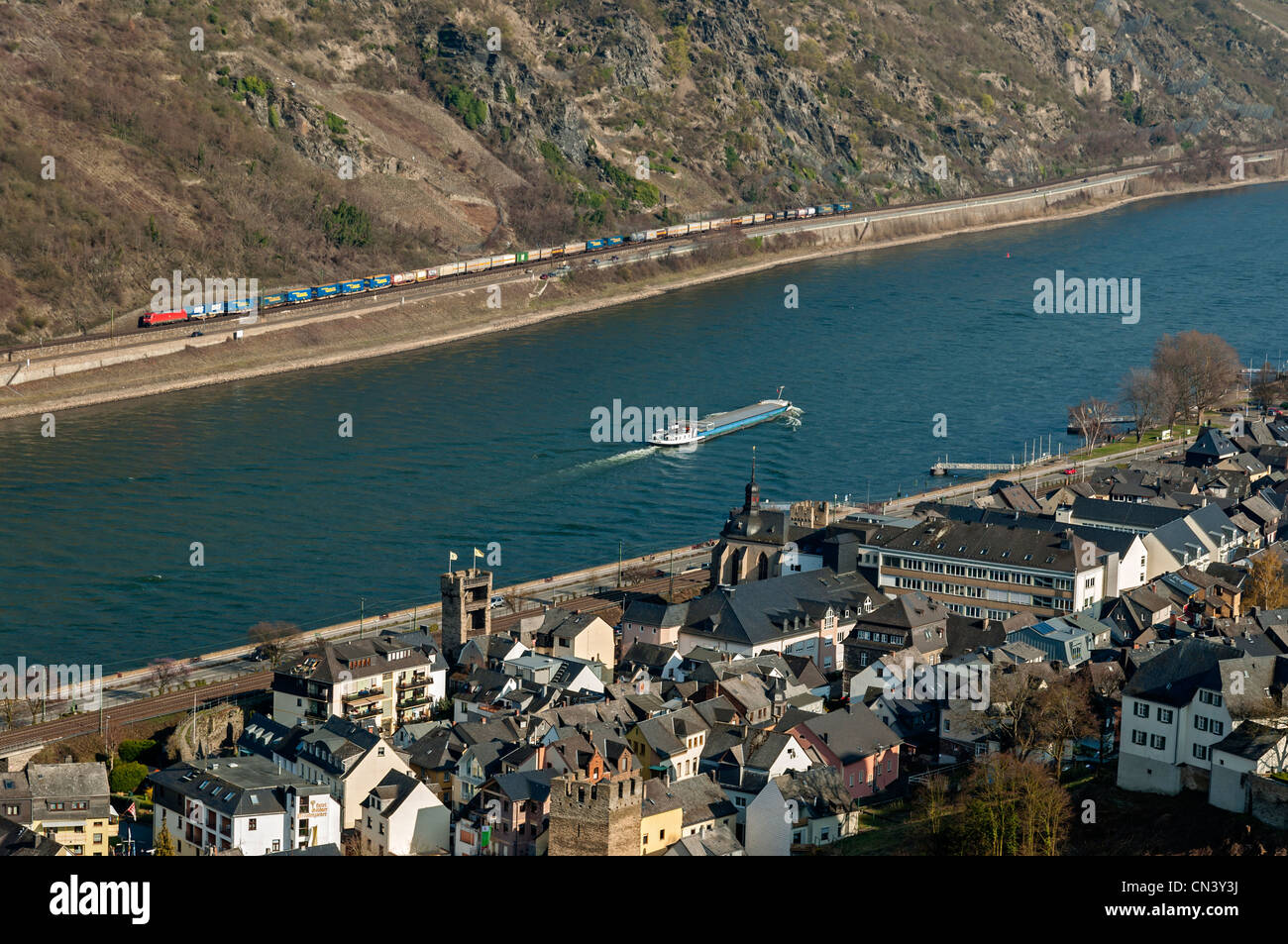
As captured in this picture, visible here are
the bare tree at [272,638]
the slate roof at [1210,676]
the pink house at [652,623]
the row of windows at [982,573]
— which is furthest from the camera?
the row of windows at [982,573]

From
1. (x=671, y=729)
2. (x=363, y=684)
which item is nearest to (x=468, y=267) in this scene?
(x=363, y=684)

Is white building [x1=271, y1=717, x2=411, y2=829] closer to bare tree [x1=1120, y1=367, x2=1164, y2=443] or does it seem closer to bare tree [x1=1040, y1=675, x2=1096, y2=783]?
bare tree [x1=1040, y1=675, x2=1096, y2=783]

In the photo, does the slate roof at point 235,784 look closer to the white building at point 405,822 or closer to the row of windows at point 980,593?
the white building at point 405,822

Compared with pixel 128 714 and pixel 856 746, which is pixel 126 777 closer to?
pixel 128 714

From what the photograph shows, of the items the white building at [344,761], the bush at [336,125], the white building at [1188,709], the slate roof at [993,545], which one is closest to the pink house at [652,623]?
the slate roof at [993,545]

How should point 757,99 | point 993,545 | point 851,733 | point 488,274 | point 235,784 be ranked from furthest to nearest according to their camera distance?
point 757,99 → point 488,274 → point 993,545 → point 851,733 → point 235,784

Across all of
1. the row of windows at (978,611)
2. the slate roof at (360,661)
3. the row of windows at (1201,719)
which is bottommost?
the row of windows at (1201,719)
